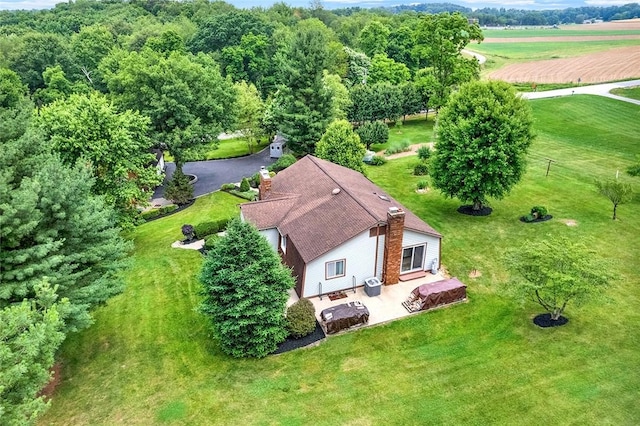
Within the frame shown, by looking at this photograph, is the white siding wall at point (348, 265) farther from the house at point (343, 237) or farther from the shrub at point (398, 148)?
the shrub at point (398, 148)

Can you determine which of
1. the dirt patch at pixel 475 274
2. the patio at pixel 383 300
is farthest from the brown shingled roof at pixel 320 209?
the dirt patch at pixel 475 274

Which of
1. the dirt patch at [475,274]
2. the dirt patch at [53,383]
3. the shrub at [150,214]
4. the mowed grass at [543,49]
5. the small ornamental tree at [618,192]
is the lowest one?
the shrub at [150,214]

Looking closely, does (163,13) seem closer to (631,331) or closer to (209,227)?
(209,227)

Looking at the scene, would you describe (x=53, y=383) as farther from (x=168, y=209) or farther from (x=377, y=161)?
(x=377, y=161)

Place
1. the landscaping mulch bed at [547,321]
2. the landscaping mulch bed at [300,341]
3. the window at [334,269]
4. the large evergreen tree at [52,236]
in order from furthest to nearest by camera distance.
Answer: the window at [334,269], the landscaping mulch bed at [547,321], the landscaping mulch bed at [300,341], the large evergreen tree at [52,236]

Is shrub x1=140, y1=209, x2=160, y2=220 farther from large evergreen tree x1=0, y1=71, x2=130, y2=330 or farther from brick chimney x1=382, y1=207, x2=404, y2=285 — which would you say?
brick chimney x1=382, y1=207, x2=404, y2=285

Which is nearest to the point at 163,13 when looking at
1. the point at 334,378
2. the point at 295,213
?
the point at 295,213

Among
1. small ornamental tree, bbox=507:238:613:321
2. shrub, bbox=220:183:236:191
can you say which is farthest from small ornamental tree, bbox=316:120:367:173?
small ornamental tree, bbox=507:238:613:321
